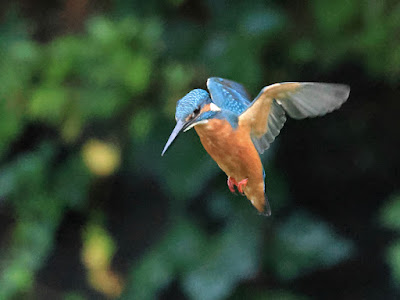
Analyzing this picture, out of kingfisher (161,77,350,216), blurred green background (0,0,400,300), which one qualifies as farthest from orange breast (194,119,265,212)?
blurred green background (0,0,400,300)

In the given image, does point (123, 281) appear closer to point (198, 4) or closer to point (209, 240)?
point (209, 240)

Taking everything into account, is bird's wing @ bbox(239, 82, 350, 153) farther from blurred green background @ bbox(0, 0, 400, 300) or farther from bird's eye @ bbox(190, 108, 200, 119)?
blurred green background @ bbox(0, 0, 400, 300)

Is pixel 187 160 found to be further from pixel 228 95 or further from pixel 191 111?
pixel 191 111

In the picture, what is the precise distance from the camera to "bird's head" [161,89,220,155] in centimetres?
21

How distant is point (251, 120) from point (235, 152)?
21 millimetres

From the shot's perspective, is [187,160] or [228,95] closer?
[228,95]

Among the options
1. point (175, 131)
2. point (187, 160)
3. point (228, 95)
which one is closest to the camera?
point (175, 131)

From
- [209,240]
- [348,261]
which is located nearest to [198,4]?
[209,240]

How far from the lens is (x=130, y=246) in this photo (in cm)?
181

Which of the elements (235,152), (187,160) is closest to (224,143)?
(235,152)

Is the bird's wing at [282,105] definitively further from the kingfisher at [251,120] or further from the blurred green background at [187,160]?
the blurred green background at [187,160]

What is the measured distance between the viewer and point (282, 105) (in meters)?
0.26

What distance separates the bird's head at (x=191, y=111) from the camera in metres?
0.21

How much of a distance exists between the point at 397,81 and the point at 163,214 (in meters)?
0.80
